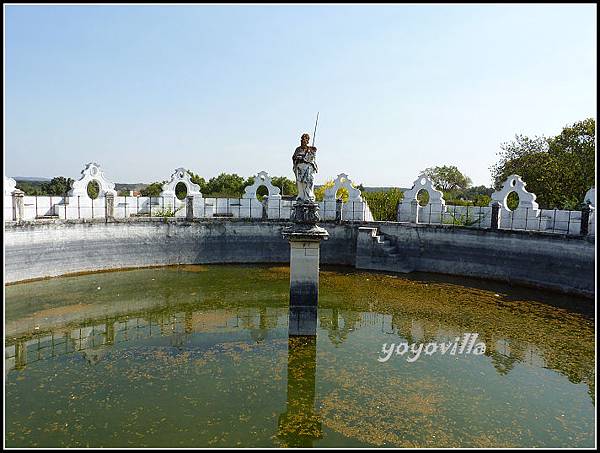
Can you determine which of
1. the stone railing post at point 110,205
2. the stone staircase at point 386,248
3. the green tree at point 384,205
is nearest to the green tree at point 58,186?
the stone railing post at point 110,205

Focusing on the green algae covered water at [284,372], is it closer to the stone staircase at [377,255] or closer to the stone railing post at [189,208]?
the stone staircase at [377,255]

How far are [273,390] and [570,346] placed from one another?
24.9ft

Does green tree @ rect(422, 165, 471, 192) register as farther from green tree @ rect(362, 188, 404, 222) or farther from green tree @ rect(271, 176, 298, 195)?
green tree @ rect(362, 188, 404, 222)

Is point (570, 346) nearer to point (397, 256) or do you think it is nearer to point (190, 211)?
point (397, 256)

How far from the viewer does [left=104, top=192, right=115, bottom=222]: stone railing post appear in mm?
20438

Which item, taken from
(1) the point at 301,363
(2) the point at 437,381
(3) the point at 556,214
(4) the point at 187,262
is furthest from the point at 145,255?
(3) the point at 556,214

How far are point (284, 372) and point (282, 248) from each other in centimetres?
1340

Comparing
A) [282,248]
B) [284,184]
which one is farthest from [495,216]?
[284,184]

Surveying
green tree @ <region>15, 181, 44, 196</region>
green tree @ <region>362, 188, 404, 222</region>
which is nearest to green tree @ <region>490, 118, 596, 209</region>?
green tree @ <region>362, 188, 404, 222</region>

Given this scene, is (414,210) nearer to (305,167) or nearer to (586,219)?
(586,219)

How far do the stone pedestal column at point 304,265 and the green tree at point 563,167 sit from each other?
2274 centimetres

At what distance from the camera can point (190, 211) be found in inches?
879

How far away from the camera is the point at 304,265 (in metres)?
A: 10.9

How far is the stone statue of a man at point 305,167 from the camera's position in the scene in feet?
34.6
